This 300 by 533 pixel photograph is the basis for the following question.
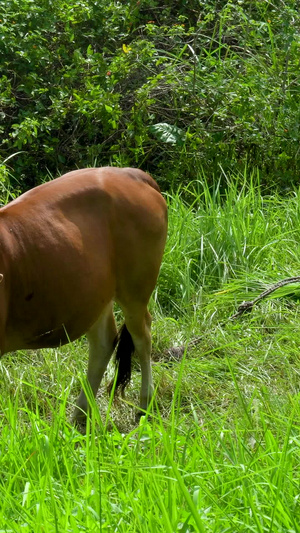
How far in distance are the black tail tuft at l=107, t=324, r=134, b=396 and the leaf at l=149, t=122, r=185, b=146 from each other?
8.98ft

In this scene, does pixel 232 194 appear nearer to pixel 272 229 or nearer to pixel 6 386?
pixel 272 229

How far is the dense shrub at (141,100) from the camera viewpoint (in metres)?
7.54

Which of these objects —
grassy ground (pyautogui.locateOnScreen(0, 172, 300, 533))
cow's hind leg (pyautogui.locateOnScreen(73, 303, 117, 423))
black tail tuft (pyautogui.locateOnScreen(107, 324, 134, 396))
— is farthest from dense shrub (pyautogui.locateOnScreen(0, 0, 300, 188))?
black tail tuft (pyautogui.locateOnScreen(107, 324, 134, 396))

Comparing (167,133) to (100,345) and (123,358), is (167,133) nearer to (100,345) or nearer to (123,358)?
(100,345)

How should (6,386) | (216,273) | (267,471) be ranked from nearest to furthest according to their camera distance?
1. (267,471)
2. (6,386)
3. (216,273)

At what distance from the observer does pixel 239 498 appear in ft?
9.94

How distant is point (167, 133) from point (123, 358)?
2885mm

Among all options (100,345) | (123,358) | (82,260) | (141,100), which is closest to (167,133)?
(141,100)

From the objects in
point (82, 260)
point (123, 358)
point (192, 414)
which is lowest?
point (192, 414)

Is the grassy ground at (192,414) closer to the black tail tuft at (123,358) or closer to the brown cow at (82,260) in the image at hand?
the black tail tuft at (123,358)

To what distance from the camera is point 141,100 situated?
300 inches

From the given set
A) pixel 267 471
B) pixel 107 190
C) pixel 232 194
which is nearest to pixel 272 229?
pixel 232 194

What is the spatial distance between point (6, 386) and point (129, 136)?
293 centimetres

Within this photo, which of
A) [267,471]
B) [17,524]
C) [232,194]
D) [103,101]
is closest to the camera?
[17,524]
